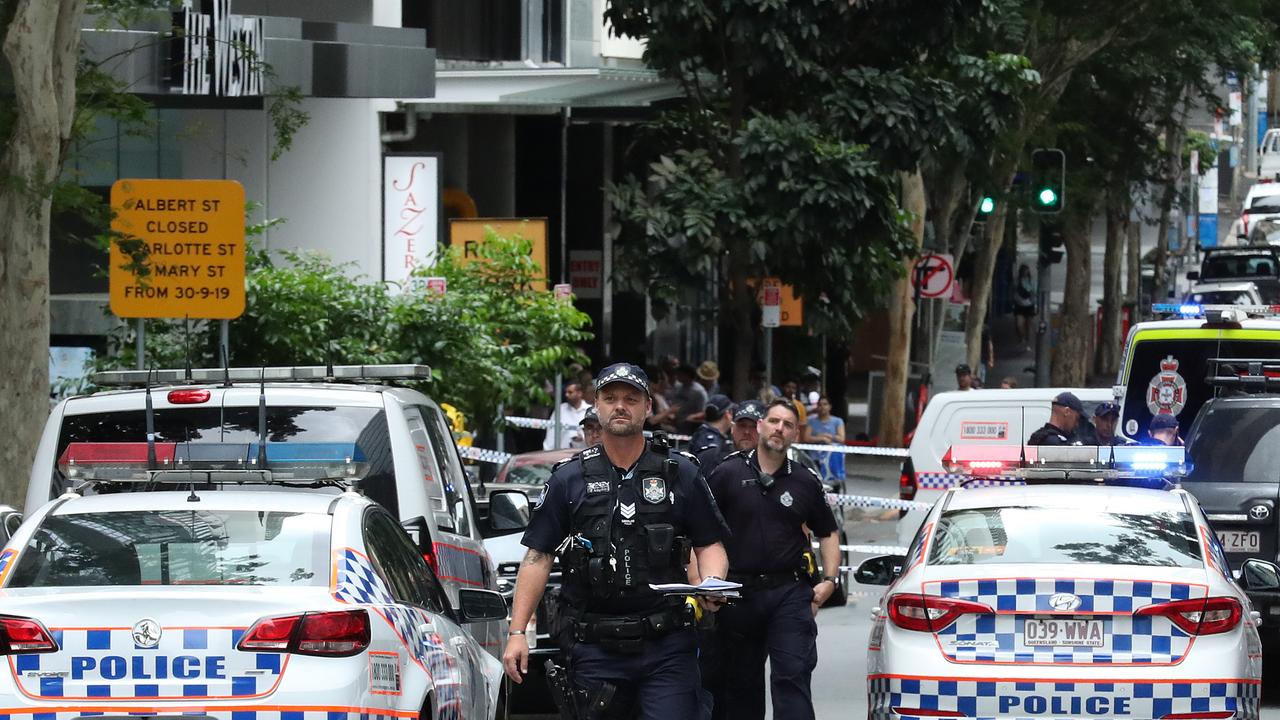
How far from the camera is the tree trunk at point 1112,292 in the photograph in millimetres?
46381

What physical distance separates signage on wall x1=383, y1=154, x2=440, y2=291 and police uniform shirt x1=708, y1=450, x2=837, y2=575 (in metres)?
14.1

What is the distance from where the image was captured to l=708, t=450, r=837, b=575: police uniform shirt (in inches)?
361

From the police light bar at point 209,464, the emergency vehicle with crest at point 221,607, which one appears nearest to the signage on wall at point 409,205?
the police light bar at point 209,464

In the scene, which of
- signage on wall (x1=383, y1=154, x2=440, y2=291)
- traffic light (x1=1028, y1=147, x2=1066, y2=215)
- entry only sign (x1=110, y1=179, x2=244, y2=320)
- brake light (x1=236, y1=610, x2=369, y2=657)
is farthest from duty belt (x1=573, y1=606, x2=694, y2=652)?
traffic light (x1=1028, y1=147, x2=1066, y2=215)

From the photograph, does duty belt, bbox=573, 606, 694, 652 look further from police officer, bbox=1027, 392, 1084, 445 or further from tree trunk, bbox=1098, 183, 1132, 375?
tree trunk, bbox=1098, 183, 1132, 375

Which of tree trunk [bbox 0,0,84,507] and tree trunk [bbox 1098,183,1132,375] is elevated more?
tree trunk [bbox 0,0,84,507]

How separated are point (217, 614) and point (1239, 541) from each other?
24.1 feet

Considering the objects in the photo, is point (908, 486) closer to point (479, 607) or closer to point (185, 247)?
point (185, 247)

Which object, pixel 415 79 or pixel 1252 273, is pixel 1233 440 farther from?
pixel 1252 273

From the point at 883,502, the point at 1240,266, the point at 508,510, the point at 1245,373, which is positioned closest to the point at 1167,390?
the point at 1245,373

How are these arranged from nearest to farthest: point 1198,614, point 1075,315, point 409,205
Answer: point 1198,614 → point 409,205 → point 1075,315

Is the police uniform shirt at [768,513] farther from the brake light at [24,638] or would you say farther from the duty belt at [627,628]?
the brake light at [24,638]

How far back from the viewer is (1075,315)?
141 ft

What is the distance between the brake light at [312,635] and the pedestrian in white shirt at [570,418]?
14.5 metres
